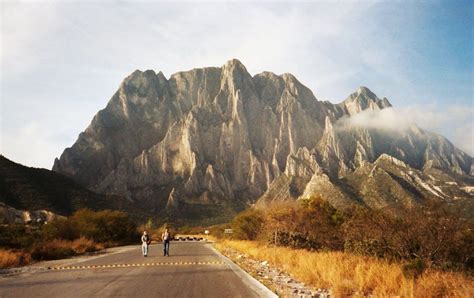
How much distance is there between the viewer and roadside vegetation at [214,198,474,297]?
35.1ft

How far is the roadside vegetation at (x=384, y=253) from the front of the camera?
10.7 meters

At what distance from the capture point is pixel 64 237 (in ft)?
151

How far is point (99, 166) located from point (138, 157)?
17.1m

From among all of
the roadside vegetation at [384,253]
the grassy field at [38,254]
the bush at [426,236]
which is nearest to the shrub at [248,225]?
the roadside vegetation at [384,253]

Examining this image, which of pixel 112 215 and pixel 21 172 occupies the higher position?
pixel 21 172

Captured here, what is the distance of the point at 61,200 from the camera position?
315ft

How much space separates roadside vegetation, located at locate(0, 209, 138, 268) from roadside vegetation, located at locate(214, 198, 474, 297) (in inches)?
541

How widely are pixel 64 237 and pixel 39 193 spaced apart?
51703 mm

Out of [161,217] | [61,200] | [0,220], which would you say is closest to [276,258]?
[0,220]

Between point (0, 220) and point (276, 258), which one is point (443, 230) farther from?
point (0, 220)

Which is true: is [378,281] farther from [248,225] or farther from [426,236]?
[248,225]

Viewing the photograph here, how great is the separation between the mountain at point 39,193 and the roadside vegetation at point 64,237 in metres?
21.5

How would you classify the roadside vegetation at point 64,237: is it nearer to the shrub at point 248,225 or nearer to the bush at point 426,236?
the shrub at point 248,225

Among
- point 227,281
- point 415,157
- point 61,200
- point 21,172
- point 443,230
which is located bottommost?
point 227,281
